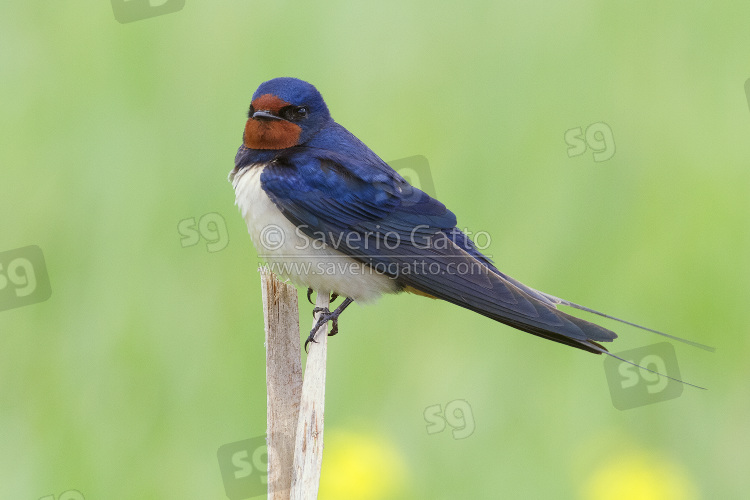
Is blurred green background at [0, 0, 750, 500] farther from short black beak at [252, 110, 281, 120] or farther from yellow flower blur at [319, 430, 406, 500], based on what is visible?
short black beak at [252, 110, 281, 120]

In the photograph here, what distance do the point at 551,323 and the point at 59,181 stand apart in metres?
1.98

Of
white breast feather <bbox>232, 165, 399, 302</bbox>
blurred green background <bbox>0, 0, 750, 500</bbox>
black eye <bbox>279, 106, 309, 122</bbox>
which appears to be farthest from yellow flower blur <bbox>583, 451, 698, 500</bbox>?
black eye <bbox>279, 106, 309, 122</bbox>

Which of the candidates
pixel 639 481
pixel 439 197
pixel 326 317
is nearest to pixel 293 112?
pixel 326 317

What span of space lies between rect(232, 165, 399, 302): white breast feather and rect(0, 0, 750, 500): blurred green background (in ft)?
1.53

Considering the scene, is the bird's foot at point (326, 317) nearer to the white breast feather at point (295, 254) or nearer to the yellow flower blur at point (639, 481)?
the white breast feather at point (295, 254)

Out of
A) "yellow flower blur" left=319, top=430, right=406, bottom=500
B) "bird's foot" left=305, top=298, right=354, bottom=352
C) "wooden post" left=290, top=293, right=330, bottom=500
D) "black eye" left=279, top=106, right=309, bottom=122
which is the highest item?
"black eye" left=279, top=106, right=309, bottom=122

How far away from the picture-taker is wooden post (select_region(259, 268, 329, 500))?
7.37 feet

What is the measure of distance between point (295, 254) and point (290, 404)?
66 centimetres

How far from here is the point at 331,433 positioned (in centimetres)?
312

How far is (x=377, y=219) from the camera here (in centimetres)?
302

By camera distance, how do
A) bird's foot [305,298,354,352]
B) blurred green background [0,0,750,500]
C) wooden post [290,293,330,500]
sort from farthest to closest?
blurred green background [0,0,750,500] → bird's foot [305,298,354,352] → wooden post [290,293,330,500]

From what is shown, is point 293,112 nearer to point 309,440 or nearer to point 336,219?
point 336,219

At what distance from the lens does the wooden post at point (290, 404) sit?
2.25m

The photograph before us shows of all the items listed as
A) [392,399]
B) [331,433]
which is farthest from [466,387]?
[331,433]
